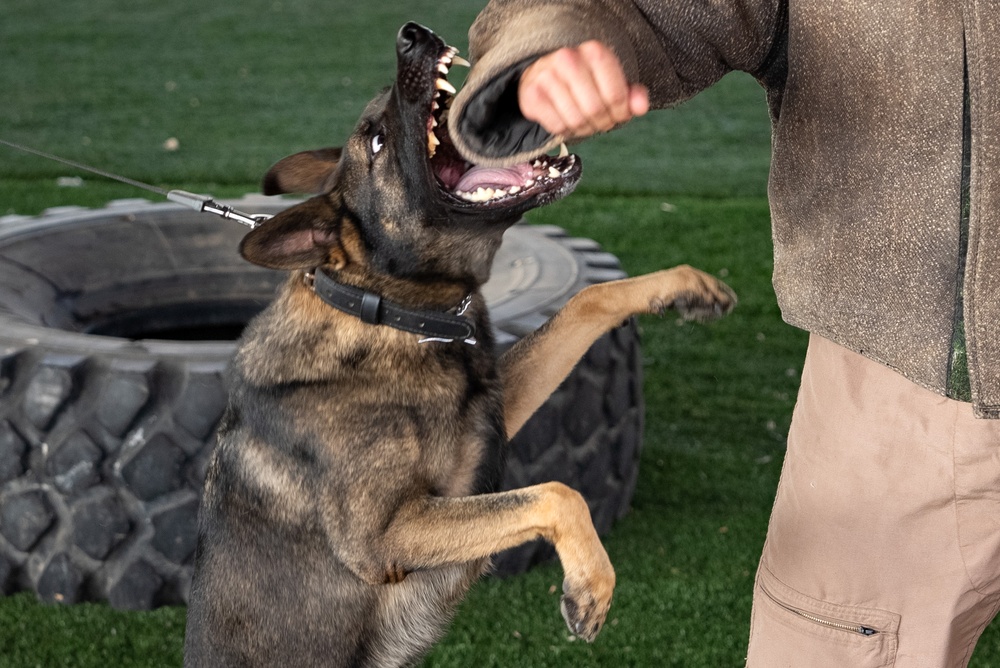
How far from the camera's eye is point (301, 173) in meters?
2.72

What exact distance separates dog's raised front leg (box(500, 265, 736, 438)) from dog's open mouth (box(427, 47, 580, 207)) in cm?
44

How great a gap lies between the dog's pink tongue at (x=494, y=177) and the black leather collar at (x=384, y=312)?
0.28 meters

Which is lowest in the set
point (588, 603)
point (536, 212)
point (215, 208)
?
point (536, 212)

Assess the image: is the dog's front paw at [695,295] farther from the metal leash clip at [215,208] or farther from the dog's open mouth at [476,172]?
the metal leash clip at [215,208]

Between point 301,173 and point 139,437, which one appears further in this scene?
point 139,437

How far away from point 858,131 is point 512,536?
100 centimetres

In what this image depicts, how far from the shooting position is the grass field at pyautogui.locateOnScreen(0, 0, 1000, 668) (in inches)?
131

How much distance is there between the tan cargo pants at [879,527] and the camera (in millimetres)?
1826

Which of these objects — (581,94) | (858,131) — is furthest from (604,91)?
(858,131)

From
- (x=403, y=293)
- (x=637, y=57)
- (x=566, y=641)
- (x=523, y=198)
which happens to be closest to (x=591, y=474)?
(x=566, y=641)

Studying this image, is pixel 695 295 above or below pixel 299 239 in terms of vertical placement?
below

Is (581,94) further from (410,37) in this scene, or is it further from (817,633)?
(817,633)

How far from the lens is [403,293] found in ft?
8.10

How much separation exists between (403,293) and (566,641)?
4.34ft
